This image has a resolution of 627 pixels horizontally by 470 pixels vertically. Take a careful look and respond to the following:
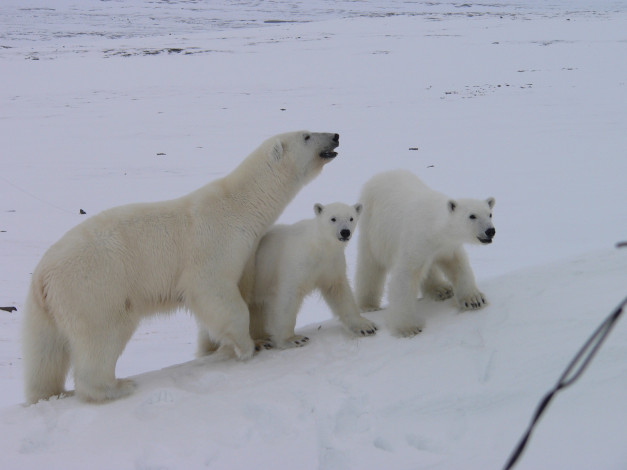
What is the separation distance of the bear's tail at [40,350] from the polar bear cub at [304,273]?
4.43 feet

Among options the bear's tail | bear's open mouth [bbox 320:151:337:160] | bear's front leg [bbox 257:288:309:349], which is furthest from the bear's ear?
the bear's tail

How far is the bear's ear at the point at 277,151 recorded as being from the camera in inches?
200

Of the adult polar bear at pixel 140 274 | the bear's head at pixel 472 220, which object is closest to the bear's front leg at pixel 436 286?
the bear's head at pixel 472 220

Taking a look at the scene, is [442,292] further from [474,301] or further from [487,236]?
[487,236]

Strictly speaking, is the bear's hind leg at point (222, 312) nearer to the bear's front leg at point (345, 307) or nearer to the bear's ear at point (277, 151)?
the bear's front leg at point (345, 307)

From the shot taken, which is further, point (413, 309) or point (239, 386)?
point (413, 309)

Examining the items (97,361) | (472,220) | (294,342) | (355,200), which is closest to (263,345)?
(294,342)

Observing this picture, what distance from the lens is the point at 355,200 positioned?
10.2 meters

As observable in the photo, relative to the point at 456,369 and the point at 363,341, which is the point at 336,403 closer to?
the point at 456,369

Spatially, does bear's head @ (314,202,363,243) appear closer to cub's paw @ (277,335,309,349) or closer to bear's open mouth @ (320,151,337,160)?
bear's open mouth @ (320,151,337,160)

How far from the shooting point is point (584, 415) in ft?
9.60

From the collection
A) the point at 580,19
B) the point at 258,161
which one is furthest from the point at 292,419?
the point at 580,19

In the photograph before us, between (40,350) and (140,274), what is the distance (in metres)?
0.76

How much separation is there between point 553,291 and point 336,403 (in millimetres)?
1765
